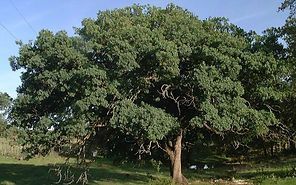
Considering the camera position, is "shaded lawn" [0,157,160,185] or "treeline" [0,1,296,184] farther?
"shaded lawn" [0,157,160,185]

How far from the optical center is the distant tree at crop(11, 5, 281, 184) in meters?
22.1

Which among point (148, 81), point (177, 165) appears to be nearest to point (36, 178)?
point (177, 165)

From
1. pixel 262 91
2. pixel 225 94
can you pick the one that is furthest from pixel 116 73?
pixel 262 91

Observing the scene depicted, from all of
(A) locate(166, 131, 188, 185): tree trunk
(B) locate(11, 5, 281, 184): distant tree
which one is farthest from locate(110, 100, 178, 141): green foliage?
(A) locate(166, 131, 188, 185): tree trunk

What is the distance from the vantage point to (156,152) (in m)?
30.5

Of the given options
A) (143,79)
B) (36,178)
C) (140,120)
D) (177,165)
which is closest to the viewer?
(140,120)

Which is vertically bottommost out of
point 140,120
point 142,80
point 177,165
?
point 177,165

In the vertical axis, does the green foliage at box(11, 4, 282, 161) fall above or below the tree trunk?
above

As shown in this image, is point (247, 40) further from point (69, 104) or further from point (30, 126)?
point (30, 126)

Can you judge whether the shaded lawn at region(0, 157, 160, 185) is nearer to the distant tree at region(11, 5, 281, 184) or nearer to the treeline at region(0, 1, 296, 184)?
the treeline at region(0, 1, 296, 184)

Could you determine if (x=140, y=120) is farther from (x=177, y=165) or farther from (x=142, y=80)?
(x=177, y=165)

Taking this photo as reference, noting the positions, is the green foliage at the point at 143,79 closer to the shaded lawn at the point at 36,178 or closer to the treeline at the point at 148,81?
the treeline at the point at 148,81

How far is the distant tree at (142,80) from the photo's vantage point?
869 inches

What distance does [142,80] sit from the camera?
75.2ft
